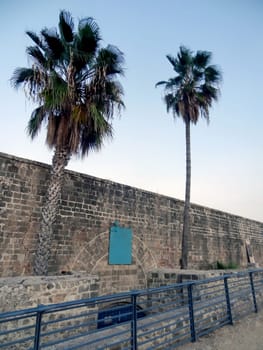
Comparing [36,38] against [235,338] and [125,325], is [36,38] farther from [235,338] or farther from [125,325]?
[235,338]

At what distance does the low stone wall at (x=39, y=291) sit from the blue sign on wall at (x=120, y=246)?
3187 mm

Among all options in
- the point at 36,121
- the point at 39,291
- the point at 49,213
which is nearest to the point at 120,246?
the point at 49,213

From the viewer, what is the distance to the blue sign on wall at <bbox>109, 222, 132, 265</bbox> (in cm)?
866

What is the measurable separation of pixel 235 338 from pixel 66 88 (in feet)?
22.3

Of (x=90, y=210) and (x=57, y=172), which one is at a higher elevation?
(x=57, y=172)

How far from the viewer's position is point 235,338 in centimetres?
401

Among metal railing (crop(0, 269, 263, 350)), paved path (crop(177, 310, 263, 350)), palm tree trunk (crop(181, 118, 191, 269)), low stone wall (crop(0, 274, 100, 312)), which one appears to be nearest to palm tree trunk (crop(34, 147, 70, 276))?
low stone wall (crop(0, 274, 100, 312))

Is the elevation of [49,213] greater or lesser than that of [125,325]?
greater

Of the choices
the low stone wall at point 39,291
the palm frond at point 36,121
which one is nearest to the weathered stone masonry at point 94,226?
the palm frond at point 36,121

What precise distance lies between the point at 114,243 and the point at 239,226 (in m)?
10.7

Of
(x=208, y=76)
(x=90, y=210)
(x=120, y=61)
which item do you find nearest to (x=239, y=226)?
(x=208, y=76)

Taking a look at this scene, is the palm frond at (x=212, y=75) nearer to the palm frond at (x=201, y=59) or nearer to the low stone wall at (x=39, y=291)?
the palm frond at (x=201, y=59)

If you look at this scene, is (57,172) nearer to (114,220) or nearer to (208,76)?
(114,220)

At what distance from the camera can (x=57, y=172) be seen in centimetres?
675
